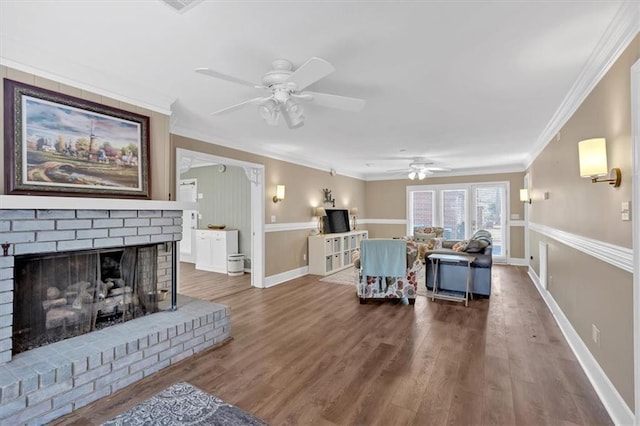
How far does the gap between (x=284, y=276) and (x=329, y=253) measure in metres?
1.20

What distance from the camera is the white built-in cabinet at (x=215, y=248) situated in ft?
21.9

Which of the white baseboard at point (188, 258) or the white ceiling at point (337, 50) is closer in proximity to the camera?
the white ceiling at point (337, 50)

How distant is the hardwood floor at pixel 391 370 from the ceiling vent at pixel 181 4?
99.7 inches

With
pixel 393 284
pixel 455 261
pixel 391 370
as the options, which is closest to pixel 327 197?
pixel 393 284

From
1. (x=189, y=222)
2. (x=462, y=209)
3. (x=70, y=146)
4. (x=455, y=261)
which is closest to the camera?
(x=70, y=146)

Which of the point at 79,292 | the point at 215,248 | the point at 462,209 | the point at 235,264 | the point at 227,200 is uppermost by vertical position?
the point at 227,200

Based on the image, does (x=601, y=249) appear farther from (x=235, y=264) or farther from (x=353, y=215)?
(x=353, y=215)

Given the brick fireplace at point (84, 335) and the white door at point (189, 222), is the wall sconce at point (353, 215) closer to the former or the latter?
the white door at point (189, 222)

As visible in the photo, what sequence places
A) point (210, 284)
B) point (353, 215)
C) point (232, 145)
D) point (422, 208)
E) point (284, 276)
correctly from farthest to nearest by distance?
point (422, 208)
point (353, 215)
point (284, 276)
point (210, 284)
point (232, 145)

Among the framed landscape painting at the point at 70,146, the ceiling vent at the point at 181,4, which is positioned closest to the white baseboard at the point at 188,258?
the framed landscape painting at the point at 70,146

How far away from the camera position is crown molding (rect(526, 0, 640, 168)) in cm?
178

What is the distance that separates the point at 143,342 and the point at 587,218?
388 centimetres

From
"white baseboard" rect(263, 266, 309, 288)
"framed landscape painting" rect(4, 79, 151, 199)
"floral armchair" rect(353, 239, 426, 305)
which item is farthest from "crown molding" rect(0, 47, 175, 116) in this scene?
"white baseboard" rect(263, 266, 309, 288)

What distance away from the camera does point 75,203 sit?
234 centimetres
